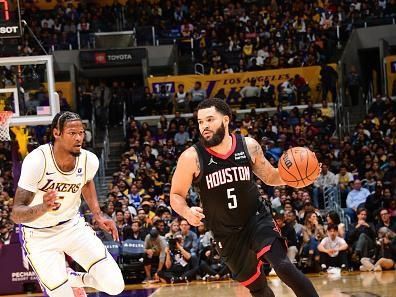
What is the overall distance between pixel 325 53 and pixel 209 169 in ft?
66.0

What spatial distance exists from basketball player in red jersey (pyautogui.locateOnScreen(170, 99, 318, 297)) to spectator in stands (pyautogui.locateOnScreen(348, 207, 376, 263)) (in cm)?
820

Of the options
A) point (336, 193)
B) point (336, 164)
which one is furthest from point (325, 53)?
point (336, 193)

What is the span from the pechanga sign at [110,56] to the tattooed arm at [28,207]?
20.7m

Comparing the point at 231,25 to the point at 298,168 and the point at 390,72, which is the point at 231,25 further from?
the point at 298,168

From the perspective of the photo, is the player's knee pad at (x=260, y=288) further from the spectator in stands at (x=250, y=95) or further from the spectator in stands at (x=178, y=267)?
the spectator in stands at (x=250, y=95)

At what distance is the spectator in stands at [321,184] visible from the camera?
1709cm

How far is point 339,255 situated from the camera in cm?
1444

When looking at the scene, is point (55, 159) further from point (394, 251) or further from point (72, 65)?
point (72, 65)

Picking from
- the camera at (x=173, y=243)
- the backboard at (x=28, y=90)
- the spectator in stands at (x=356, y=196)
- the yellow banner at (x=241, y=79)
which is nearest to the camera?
the backboard at (x=28, y=90)

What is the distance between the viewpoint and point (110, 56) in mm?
27016

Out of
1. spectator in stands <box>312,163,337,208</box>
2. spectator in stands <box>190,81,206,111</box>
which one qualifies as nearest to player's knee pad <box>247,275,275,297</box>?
spectator in stands <box>312,163,337,208</box>

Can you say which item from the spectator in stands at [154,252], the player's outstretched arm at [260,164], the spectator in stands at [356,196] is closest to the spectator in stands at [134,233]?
the spectator in stands at [154,252]

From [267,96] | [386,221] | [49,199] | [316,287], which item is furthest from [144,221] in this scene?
[49,199]

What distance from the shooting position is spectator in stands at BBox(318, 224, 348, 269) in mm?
14320
